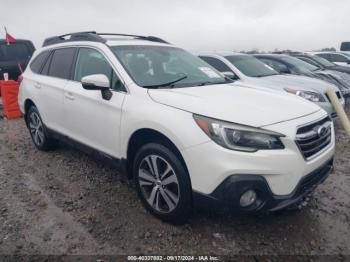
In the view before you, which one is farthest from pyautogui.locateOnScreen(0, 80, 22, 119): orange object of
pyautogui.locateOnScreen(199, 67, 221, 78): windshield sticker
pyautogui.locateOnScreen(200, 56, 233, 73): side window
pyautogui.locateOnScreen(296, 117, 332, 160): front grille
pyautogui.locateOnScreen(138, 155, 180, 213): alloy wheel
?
pyautogui.locateOnScreen(296, 117, 332, 160): front grille

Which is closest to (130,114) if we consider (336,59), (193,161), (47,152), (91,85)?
(91,85)

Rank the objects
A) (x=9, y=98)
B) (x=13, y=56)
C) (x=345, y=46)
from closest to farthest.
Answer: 1. (x=9, y=98)
2. (x=13, y=56)
3. (x=345, y=46)

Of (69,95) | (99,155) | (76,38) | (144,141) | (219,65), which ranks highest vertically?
(76,38)

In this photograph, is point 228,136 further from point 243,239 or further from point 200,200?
point 243,239

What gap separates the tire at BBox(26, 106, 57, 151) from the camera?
4801mm

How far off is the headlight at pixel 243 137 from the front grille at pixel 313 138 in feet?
0.76

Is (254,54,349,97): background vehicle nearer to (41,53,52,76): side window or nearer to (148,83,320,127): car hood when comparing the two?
(148,83,320,127): car hood

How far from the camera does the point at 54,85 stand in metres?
4.20

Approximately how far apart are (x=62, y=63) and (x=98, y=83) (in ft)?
4.97

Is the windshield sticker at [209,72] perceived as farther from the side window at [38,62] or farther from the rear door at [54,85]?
the side window at [38,62]

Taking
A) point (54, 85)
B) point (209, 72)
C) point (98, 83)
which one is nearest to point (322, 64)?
point (209, 72)

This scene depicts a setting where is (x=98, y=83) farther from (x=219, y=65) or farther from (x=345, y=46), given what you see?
(x=345, y=46)

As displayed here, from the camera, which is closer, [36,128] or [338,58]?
[36,128]

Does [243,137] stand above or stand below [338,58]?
above
